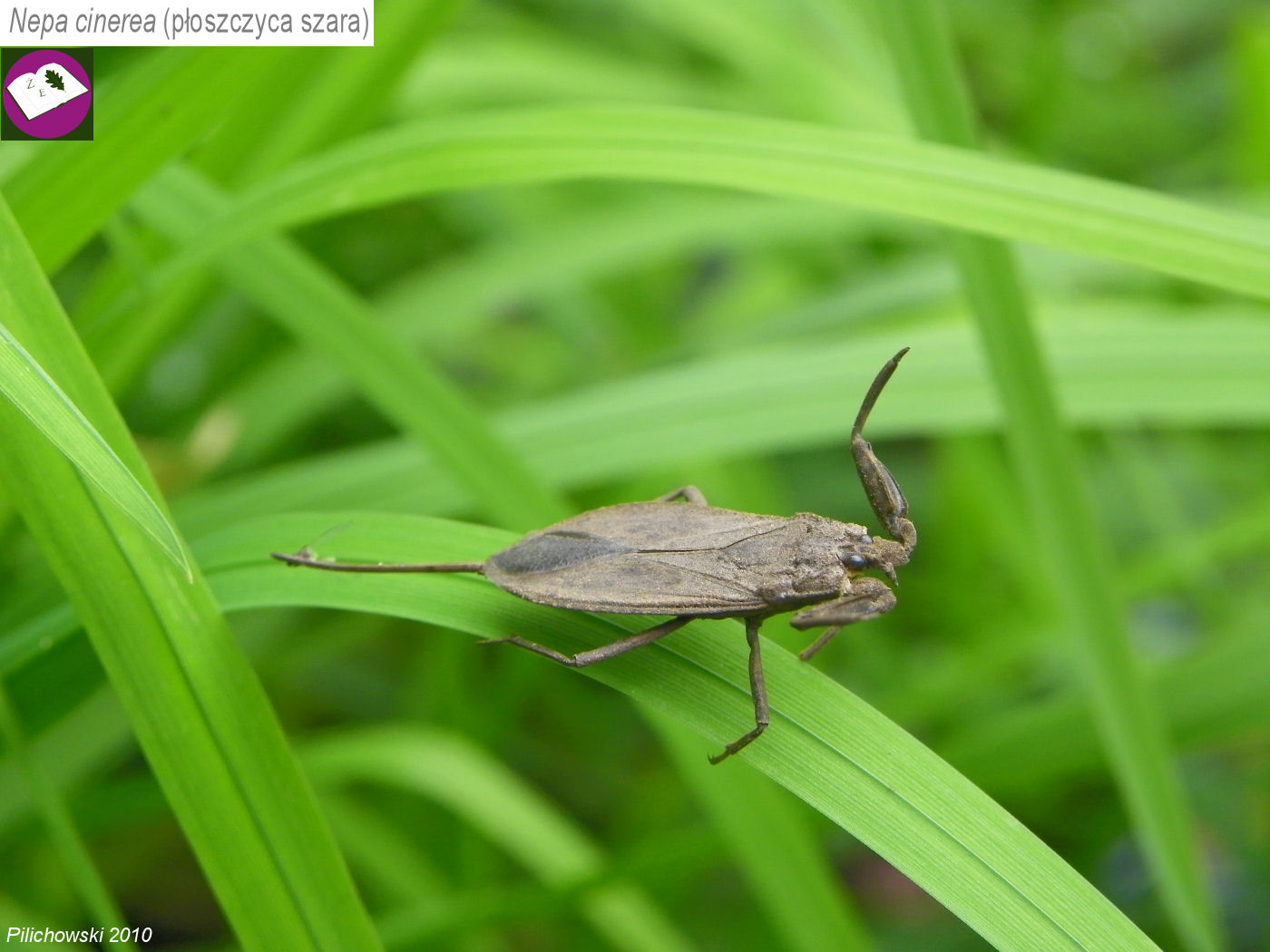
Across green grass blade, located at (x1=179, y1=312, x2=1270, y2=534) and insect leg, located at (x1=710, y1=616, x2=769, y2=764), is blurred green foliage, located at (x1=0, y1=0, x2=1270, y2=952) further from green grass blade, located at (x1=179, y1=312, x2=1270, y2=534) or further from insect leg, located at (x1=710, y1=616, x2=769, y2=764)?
insect leg, located at (x1=710, y1=616, x2=769, y2=764)

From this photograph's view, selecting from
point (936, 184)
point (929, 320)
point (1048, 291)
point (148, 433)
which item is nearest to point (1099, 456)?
point (1048, 291)

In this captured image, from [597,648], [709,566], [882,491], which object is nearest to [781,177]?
[882,491]

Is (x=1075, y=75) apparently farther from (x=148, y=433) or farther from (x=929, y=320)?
(x=148, y=433)

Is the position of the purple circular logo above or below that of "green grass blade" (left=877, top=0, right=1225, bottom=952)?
below

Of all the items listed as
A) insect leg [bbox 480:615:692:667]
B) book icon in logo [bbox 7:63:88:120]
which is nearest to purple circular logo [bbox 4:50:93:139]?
book icon in logo [bbox 7:63:88:120]

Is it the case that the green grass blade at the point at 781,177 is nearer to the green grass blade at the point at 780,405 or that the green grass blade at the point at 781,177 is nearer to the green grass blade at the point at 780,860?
the green grass blade at the point at 780,405

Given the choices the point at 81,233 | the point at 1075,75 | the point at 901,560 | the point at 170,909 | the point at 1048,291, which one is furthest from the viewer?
the point at 1075,75
